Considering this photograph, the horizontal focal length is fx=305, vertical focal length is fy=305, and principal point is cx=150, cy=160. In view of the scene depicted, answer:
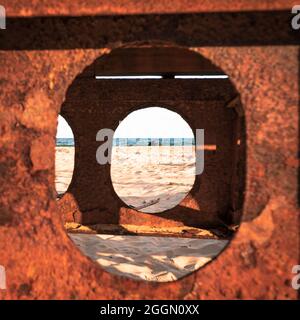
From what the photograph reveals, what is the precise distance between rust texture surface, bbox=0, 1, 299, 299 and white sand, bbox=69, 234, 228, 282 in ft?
5.47

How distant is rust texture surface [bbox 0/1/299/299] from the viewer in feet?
3.90

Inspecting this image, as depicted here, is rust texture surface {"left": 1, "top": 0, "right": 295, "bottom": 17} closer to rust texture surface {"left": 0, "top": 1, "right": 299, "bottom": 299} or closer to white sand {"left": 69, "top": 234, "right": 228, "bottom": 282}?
rust texture surface {"left": 0, "top": 1, "right": 299, "bottom": 299}

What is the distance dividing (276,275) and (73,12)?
1.31 m

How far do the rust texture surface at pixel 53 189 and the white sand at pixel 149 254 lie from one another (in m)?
1.67

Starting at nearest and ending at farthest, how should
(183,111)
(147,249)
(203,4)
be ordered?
(203,4)
(147,249)
(183,111)

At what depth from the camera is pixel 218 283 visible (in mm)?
1219

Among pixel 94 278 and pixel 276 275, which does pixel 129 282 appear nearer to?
pixel 94 278

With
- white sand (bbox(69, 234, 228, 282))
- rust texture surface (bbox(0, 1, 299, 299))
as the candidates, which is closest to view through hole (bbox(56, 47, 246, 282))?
white sand (bbox(69, 234, 228, 282))

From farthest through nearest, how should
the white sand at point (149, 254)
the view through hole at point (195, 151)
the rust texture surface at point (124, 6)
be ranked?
the view through hole at point (195, 151) → the white sand at point (149, 254) → the rust texture surface at point (124, 6)

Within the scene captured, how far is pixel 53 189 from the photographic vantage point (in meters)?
1.29

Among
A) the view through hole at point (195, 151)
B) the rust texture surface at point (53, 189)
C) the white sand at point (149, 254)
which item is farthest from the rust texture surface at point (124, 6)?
the view through hole at point (195, 151)

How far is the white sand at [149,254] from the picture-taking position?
313 centimetres

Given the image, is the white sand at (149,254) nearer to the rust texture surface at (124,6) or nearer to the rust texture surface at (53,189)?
the rust texture surface at (53,189)

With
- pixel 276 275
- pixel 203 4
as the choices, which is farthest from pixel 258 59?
pixel 276 275
